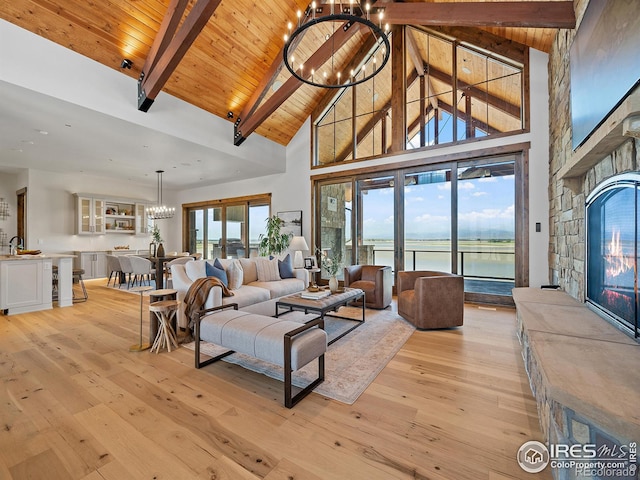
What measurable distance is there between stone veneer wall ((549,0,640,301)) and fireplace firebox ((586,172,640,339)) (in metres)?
0.12

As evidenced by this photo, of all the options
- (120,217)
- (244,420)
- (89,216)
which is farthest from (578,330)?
(120,217)

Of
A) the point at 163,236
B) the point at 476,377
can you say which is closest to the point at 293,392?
the point at 476,377

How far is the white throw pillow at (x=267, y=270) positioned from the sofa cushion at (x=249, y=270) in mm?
66

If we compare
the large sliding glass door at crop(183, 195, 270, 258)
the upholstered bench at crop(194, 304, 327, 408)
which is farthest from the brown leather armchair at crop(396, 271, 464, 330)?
the large sliding glass door at crop(183, 195, 270, 258)

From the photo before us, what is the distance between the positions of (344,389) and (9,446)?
2096mm

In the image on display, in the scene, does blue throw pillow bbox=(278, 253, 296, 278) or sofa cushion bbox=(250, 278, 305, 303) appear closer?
sofa cushion bbox=(250, 278, 305, 303)

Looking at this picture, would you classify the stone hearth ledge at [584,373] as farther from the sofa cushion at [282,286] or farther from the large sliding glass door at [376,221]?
the large sliding glass door at [376,221]

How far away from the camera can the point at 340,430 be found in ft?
5.96

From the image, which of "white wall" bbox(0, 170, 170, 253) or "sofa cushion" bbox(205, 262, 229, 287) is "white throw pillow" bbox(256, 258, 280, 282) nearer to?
"sofa cushion" bbox(205, 262, 229, 287)

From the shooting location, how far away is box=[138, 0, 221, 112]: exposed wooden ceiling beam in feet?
11.0

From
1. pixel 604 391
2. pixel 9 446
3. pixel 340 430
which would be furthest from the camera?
pixel 340 430

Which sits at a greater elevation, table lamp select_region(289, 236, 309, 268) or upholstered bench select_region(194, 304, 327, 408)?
table lamp select_region(289, 236, 309, 268)

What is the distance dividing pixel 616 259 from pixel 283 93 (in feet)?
16.7

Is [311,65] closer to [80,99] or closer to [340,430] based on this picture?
[80,99]
